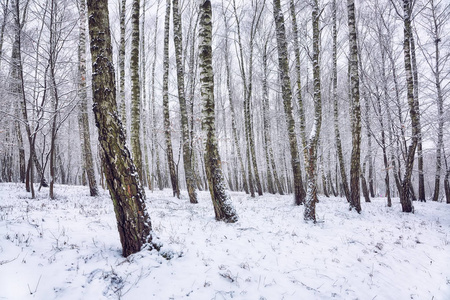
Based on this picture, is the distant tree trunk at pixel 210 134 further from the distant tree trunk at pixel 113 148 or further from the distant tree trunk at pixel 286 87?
the distant tree trunk at pixel 286 87

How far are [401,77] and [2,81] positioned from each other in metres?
18.4

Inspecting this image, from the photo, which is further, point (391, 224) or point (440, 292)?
point (391, 224)

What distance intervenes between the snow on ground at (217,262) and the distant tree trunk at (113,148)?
0.37 m

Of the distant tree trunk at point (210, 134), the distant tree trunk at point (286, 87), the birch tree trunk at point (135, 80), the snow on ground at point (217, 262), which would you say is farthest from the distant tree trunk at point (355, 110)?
the birch tree trunk at point (135, 80)

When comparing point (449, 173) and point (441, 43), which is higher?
point (441, 43)

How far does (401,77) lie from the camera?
10.0 m

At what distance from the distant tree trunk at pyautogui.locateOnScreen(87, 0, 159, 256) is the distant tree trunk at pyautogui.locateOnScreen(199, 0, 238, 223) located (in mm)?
2410

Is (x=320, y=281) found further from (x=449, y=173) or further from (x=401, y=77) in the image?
(x=449, y=173)

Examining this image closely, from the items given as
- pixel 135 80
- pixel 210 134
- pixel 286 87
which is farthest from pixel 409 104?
pixel 135 80

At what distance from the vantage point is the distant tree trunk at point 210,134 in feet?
18.1

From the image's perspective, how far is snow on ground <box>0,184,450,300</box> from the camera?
8.46 ft

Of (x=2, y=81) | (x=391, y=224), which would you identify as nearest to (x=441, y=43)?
(x=391, y=224)

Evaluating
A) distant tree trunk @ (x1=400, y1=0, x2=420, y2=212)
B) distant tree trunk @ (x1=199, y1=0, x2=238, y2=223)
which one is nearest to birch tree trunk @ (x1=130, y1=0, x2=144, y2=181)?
distant tree trunk @ (x1=199, y1=0, x2=238, y2=223)

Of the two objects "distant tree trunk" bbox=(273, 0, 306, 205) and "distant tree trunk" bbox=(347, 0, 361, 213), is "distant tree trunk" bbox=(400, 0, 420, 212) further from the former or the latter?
"distant tree trunk" bbox=(273, 0, 306, 205)
